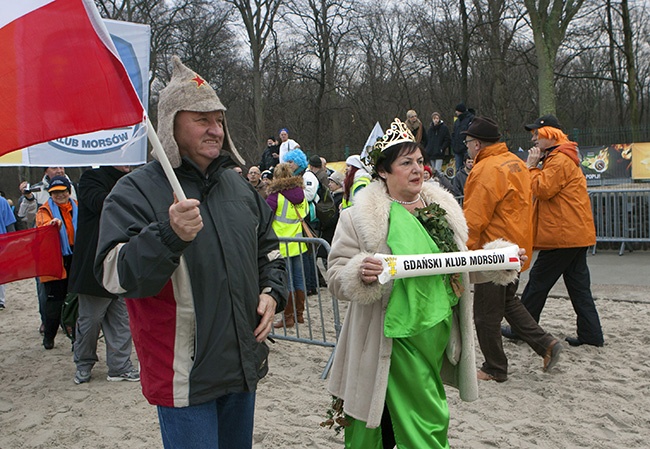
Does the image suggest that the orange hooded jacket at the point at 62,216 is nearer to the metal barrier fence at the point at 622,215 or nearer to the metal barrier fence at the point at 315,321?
the metal barrier fence at the point at 315,321

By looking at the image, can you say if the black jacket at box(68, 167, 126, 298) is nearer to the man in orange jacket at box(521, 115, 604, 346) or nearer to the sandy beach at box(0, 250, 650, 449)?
the sandy beach at box(0, 250, 650, 449)

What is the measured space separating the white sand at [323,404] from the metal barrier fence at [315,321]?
0.19 m

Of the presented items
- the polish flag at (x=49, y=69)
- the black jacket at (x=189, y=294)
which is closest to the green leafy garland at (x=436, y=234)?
the black jacket at (x=189, y=294)

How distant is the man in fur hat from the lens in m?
2.45

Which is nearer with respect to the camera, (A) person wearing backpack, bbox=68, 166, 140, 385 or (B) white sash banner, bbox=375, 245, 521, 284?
(B) white sash banner, bbox=375, 245, 521, 284

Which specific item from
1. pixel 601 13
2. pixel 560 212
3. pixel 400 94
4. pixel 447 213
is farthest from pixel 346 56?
pixel 447 213

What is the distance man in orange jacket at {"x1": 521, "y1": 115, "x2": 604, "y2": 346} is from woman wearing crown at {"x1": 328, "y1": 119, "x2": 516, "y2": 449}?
2968mm

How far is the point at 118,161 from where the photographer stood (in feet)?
18.5

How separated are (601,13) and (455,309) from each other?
32.7m

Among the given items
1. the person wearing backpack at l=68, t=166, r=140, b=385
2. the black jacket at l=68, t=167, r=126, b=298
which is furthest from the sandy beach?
the black jacket at l=68, t=167, r=126, b=298

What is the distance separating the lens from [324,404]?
5.33 m

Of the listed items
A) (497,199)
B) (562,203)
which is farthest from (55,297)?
(562,203)

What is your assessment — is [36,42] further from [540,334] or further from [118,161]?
[540,334]

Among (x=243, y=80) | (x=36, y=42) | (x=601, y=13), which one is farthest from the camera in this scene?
(x=243, y=80)
